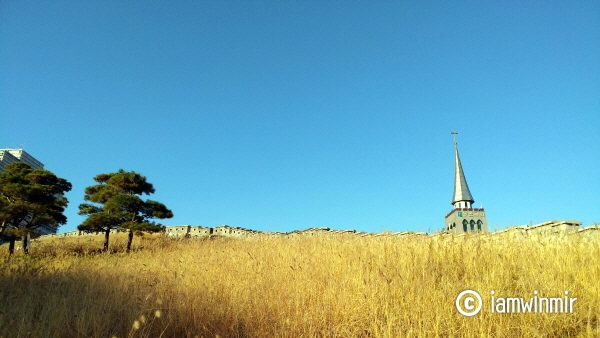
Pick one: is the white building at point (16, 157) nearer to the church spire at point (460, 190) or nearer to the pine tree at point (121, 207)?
the pine tree at point (121, 207)

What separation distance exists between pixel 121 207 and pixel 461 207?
71384 mm

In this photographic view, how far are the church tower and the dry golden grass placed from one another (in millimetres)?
66567

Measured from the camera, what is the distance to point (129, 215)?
1766 centimetres

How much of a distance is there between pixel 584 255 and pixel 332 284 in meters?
3.68

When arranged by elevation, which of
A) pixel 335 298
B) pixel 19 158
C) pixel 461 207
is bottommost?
pixel 335 298

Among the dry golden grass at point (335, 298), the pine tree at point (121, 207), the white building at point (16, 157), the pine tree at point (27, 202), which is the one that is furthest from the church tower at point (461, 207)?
the white building at point (16, 157)

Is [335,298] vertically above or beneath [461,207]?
beneath

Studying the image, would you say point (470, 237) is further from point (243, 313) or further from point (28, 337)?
point (28, 337)

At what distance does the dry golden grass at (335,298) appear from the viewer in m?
3.26

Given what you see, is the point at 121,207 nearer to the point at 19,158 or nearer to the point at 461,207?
the point at 461,207

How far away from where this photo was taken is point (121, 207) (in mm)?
17609

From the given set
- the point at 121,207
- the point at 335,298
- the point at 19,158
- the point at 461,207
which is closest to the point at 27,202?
the point at 121,207

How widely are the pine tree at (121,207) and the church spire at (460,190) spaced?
69455mm

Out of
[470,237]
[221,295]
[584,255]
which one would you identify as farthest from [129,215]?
[584,255]
